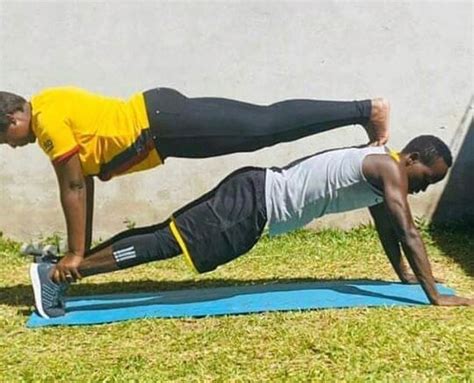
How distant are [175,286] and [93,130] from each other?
1.42m

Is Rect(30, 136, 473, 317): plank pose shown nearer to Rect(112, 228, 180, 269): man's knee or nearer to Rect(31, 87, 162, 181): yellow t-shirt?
Rect(112, 228, 180, 269): man's knee

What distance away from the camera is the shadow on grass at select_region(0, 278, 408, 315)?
5500mm

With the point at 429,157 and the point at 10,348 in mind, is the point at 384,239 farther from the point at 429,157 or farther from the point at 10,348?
the point at 10,348

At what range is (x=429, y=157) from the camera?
4.98m

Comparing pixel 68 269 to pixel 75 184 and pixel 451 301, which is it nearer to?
pixel 75 184

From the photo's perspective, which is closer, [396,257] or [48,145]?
[48,145]

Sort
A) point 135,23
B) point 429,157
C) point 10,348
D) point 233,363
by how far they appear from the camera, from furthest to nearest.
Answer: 1. point 135,23
2. point 429,157
3. point 10,348
4. point 233,363

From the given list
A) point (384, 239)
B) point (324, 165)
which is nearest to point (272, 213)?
point (324, 165)

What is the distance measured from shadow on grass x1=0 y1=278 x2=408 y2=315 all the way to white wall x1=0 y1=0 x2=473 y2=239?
5.87ft

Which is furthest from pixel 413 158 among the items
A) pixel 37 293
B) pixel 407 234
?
pixel 37 293

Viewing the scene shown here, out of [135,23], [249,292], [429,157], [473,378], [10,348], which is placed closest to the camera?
[473,378]

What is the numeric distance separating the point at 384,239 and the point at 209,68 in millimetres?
2404

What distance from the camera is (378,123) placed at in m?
5.39

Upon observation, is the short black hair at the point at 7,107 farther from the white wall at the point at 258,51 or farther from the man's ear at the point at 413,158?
the white wall at the point at 258,51
